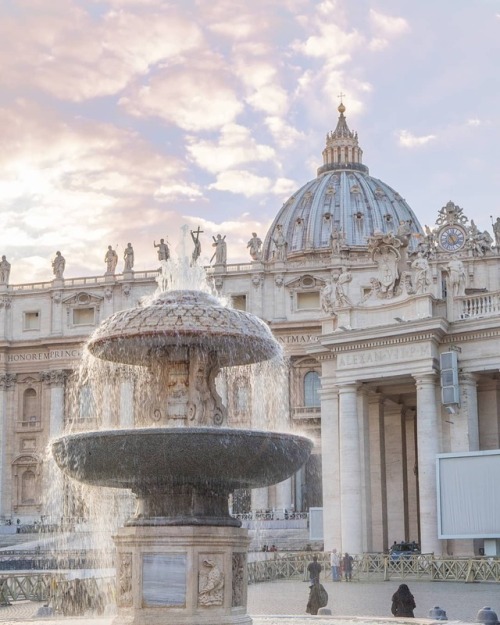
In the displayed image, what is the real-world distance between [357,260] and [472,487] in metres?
46.1

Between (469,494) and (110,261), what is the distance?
173 feet

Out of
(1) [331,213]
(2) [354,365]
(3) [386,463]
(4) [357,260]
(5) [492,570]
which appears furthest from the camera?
(1) [331,213]

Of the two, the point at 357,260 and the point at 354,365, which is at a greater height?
the point at 357,260

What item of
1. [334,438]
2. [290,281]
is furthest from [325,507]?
[290,281]

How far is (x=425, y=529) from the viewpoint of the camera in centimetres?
3170

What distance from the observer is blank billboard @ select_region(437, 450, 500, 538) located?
1182 inches

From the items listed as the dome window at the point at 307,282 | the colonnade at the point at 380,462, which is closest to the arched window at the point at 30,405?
the dome window at the point at 307,282

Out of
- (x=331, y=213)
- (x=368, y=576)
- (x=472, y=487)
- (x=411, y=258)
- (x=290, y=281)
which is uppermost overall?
(x=331, y=213)

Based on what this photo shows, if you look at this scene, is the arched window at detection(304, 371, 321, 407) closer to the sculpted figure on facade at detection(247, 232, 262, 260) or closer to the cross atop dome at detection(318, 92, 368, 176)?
the sculpted figure on facade at detection(247, 232, 262, 260)

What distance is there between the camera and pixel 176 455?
13617 millimetres

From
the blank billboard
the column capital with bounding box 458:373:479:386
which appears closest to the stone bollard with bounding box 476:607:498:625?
the blank billboard

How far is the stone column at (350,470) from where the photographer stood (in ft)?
108

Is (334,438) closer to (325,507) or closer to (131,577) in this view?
(325,507)

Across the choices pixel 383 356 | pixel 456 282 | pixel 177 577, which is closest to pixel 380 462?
pixel 383 356
